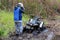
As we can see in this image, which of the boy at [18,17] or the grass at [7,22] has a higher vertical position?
the boy at [18,17]

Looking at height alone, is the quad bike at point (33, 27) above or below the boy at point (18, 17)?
below

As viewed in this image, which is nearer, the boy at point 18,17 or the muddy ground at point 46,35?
the muddy ground at point 46,35

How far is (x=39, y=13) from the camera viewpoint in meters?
17.3

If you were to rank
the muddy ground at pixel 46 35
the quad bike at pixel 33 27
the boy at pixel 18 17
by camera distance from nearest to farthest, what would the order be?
the muddy ground at pixel 46 35 → the boy at pixel 18 17 → the quad bike at pixel 33 27

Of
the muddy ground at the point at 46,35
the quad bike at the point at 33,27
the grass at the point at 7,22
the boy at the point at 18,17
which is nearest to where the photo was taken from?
the muddy ground at the point at 46,35

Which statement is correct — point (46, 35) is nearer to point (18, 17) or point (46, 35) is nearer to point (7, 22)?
point (18, 17)

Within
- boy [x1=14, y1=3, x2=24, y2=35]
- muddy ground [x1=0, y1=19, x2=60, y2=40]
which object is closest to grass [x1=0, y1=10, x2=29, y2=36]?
boy [x1=14, y1=3, x2=24, y2=35]

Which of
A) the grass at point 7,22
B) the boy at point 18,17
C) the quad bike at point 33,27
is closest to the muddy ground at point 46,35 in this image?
the quad bike at point 33,27

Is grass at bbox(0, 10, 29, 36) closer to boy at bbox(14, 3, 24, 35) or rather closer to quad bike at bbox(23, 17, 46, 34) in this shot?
boy at bbox(14, 3, 24, 35)

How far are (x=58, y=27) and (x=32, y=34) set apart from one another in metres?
2.86

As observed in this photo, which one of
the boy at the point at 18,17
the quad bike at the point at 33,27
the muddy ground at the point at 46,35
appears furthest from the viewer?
the quad bike at the point at 33,27

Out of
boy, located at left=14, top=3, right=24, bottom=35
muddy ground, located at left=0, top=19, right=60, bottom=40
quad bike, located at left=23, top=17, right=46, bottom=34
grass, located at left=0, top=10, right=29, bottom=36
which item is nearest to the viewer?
muddy ground, located at left=0, top=19, right=60, bottom=40

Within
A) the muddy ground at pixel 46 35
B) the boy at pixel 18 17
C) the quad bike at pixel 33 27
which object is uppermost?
the boy at pixel 18 17

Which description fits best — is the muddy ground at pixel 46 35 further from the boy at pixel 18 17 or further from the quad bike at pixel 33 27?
the boy at pixel 18 17
